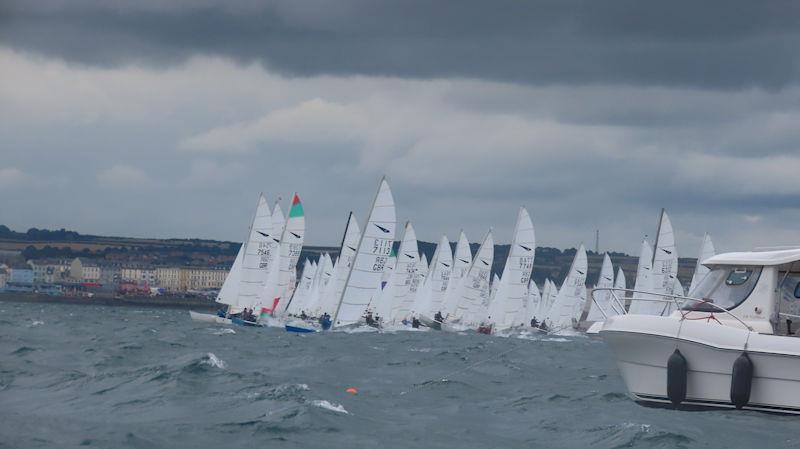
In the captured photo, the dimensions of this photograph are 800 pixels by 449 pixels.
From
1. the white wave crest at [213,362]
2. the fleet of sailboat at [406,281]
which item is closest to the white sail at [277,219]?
the fleet of sailboat at [406,281]

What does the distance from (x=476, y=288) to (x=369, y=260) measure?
122 ft

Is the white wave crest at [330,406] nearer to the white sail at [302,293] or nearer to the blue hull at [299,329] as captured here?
the blue hull at [299,329]

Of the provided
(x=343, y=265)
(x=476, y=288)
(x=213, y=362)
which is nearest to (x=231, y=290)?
(x=343, y=265)

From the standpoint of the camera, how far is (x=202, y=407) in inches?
1115

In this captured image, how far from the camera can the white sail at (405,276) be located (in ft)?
307

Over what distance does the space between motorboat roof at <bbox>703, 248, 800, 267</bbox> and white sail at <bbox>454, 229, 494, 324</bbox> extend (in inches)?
3010

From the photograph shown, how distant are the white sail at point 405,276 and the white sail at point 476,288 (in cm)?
423

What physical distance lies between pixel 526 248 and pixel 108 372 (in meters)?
62.0

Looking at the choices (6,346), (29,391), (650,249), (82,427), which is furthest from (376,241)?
(82,427)

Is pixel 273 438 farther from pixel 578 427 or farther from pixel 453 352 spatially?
Answer: pixel 453 352

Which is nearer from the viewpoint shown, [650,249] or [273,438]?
[273,438]

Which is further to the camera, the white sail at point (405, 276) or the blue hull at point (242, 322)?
the white sail at point (405, 276)

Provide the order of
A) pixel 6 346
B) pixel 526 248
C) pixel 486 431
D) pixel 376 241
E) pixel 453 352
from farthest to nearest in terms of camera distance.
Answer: pixel 526 248 → pixel 376 241 → pixel 453 352 → pixel 6 346 → pixel 486 431

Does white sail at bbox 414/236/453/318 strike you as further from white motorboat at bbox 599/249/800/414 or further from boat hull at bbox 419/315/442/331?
white motorboat at bbox 599/249/800/414
